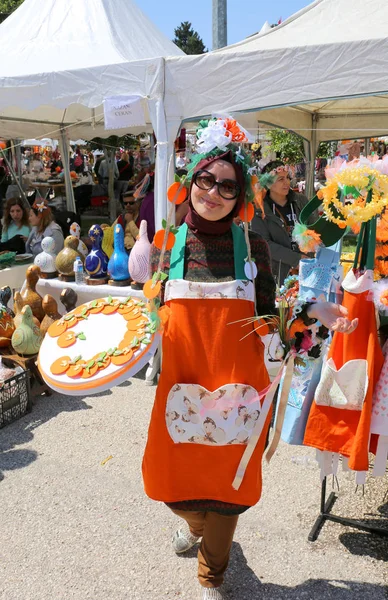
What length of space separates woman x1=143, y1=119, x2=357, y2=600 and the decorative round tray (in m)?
0.11

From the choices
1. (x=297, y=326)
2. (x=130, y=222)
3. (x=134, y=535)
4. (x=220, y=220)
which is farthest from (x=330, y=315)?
(x=130, y=222)

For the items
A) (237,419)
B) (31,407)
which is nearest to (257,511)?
(237,419)

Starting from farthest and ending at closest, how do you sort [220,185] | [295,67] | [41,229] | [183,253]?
[41,229], [295,67], [183,253], [220,185]

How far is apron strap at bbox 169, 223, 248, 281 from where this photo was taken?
5.06 ft

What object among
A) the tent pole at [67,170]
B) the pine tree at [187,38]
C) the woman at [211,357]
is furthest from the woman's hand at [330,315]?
the pine tree at [187,38]

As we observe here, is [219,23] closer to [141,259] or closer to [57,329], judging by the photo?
[141,259]

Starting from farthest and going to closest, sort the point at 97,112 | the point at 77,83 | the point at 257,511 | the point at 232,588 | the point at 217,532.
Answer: the point at 97,112, the point at 77,83, the point at 257,511, the point at 232,588, the point at 217,532

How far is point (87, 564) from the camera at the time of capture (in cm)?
201

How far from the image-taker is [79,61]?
467 cm

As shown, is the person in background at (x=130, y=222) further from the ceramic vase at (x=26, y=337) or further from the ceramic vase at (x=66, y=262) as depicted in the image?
the ceramic vase at (x=26, y=337)

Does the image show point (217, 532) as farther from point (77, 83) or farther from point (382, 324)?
point (77, 83)

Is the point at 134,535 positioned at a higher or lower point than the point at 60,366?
lower

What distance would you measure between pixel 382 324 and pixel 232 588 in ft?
3.74

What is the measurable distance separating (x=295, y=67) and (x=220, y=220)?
2084 millimetres
